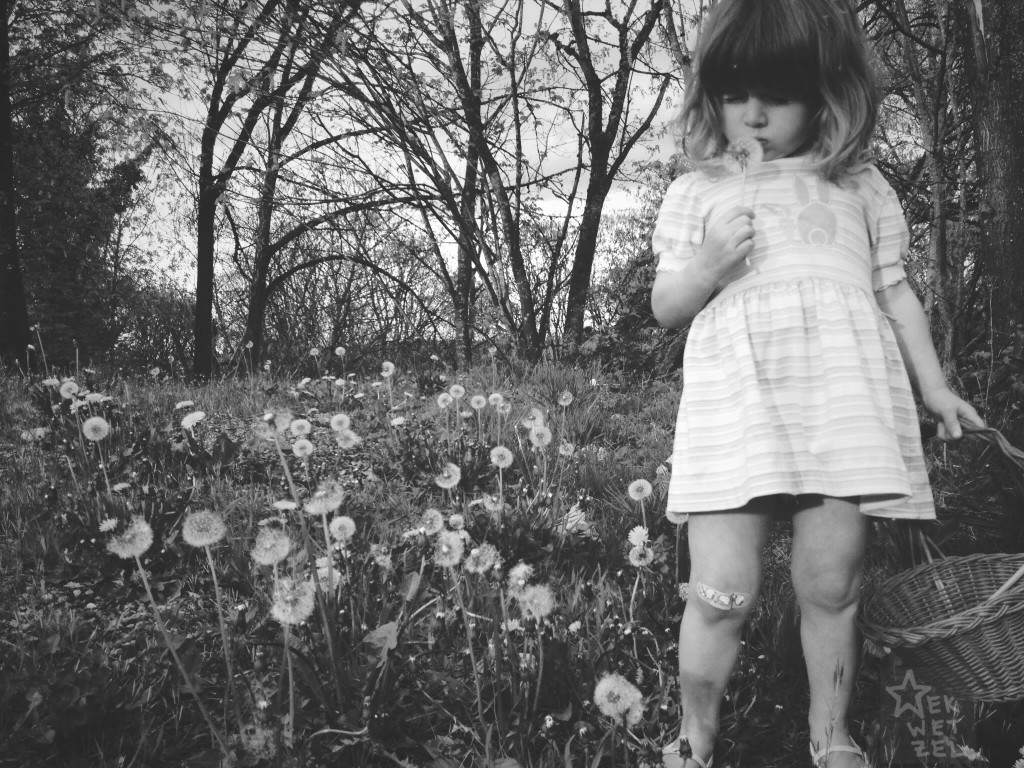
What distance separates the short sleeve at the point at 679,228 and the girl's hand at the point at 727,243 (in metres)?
0.18

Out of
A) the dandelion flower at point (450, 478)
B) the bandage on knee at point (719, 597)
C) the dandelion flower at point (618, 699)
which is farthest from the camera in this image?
the dandelion flower at point (450, 478)

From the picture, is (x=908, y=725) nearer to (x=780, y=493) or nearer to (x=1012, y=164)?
(x=780, y=493)

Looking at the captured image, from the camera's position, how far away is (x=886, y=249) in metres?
1.75

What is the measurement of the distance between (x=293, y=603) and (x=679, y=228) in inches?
47.7

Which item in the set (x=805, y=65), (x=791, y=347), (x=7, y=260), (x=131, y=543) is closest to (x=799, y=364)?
(x=791, y=347)

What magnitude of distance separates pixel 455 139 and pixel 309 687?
4.06 m

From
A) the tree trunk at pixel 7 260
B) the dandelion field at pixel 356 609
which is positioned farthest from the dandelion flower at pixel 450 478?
the tree trunk at pixel 7 260

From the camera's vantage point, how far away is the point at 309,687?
151 centimetres

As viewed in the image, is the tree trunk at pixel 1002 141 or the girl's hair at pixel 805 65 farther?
the tree trunk at pixel 1002 141

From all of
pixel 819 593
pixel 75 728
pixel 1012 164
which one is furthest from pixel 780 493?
pixel 1012 164

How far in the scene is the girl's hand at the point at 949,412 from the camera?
5.31 ft

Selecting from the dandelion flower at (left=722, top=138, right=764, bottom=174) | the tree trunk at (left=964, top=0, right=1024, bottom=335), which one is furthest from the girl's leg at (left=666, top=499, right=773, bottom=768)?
the tree trunk at (left=964, top=0, right=1024, bottom=335)

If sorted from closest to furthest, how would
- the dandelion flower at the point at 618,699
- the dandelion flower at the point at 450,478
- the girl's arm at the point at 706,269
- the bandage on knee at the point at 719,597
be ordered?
1. the dandelion flower at the point at 618,699
2. the bandage on knee at the point at 719,597
3. the girl's arm at the point at 706,269
4. the dandelion flower at the point at 450,478

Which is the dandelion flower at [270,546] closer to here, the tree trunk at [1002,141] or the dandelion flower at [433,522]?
the dandelion flower at [433,522]
